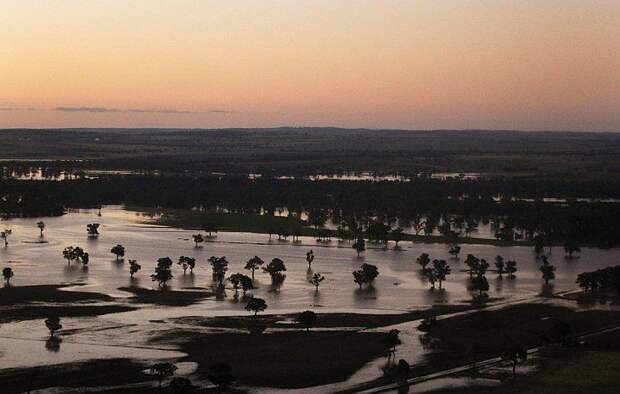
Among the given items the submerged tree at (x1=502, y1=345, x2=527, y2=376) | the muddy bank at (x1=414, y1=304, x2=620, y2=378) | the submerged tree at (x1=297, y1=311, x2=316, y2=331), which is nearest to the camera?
the submerged tree at (x1=502, y1=345, x2=527, y2=376)

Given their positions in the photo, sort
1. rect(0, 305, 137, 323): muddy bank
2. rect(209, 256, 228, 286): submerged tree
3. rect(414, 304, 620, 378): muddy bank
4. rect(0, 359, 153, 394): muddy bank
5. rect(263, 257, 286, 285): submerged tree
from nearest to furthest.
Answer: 1. rect(0, 359, 153, 394): muddy bank
2. rect(414, 304, 620, 378): muddy bank
3. rect(0, 305, 137, 323): muddy bank
4. rect(209, 256, 228, 286): submerged tree
5. rect(263, 257, 286, 285): submerged tree

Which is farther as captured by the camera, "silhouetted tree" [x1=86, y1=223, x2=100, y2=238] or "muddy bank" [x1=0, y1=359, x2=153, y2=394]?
"silhouetted tree" [x1=86, y1=223, x2=100, y2=238]

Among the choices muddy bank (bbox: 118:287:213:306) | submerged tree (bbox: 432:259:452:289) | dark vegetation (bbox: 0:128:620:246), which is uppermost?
dark vegetation (bbox: 0:128:620:246)

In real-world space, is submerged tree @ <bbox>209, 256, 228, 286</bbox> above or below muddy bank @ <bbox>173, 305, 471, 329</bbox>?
above

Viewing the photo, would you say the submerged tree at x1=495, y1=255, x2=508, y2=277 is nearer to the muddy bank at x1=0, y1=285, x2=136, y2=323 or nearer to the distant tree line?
the distant tree line

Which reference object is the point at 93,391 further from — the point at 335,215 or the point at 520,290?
the point at 335,215

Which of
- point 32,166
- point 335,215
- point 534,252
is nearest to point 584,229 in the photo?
point 534,252

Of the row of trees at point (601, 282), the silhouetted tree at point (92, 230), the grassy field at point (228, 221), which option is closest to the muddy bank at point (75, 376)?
the row of trees at point (601, 282)

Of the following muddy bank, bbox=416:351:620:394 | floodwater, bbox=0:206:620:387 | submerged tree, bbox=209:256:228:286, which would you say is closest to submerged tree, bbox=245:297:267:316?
floodwater, bbox=0:206:620:387
